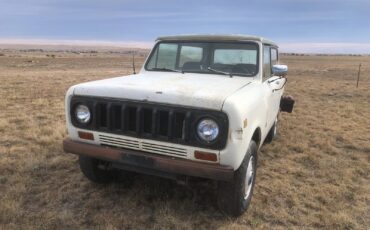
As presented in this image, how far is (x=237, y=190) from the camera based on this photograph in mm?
3766

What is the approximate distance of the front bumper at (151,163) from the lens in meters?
3.36

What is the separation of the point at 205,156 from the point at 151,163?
55cm

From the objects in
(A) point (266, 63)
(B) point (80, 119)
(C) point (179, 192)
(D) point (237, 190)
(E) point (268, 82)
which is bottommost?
(C) point (179, 192)

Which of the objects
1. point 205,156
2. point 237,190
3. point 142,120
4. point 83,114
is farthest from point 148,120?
point 237,190

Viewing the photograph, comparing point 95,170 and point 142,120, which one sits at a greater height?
point 142,120

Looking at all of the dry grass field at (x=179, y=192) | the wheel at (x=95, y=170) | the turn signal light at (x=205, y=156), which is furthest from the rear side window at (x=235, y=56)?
the wheel at (x=95, y=170)

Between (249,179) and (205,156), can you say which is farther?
(249,179)

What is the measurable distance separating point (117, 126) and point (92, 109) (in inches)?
13.2

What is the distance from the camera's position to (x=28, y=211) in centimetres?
407

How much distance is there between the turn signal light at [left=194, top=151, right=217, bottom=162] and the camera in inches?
134

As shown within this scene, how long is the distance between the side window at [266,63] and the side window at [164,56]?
4.12 ft

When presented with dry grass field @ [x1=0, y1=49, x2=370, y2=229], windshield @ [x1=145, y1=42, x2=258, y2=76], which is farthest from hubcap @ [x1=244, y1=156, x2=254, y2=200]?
windshield @ [x1=145, y1=42, x2=258, y2=76]

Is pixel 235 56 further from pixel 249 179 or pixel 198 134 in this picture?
pixel 198 134

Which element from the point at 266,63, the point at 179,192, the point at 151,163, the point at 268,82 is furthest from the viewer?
the point at 266,63
